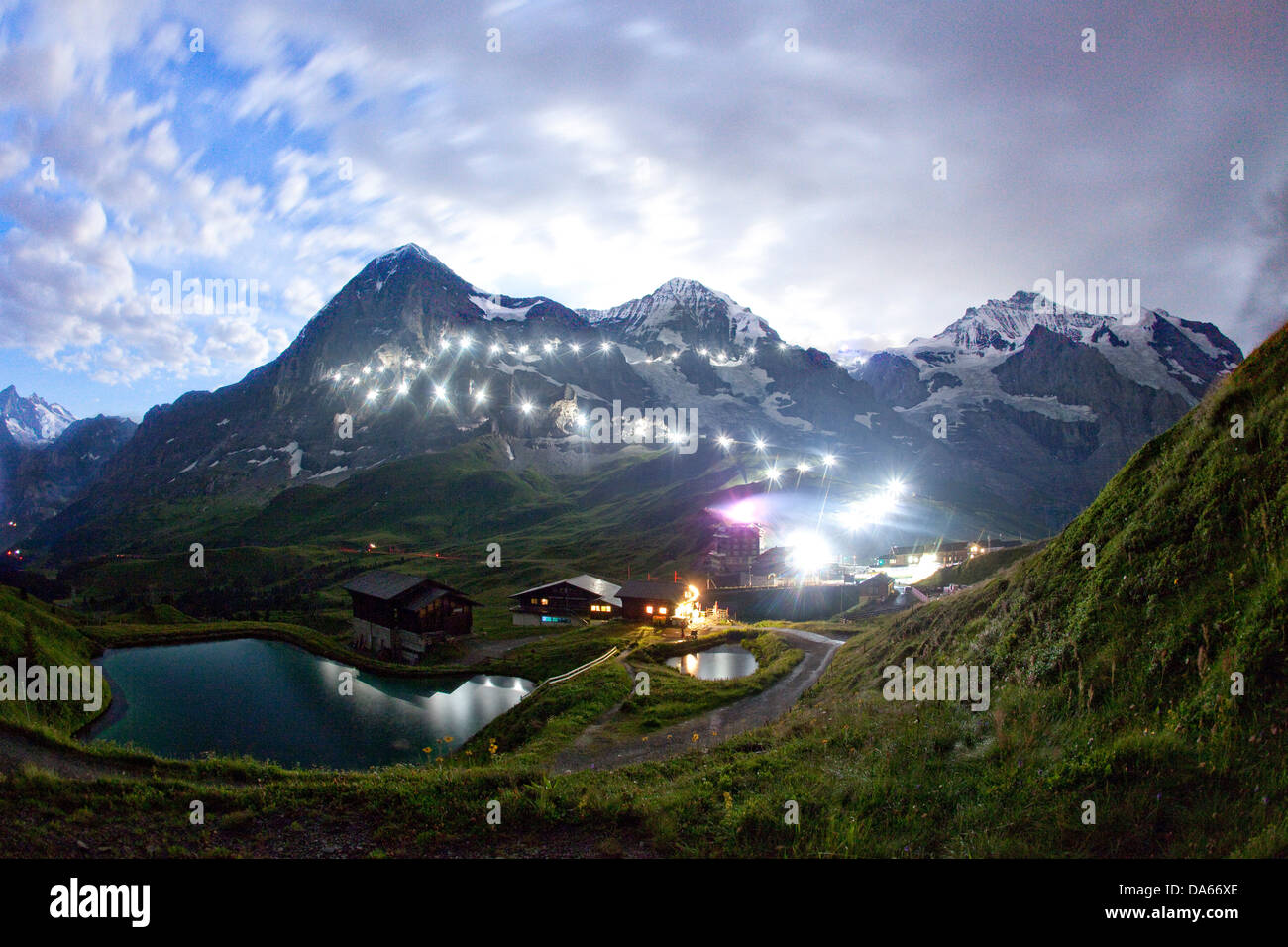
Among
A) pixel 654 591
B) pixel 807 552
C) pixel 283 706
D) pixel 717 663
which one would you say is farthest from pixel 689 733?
pixel 807 552

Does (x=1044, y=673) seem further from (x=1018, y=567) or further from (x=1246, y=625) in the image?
(x=1018, y=567)

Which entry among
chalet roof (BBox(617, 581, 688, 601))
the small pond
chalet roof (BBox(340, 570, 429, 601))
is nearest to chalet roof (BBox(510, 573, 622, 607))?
chalet roof (BBox(617, 581, 688, 601))

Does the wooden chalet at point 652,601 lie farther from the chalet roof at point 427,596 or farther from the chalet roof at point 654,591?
the chalet roof at point 427,596

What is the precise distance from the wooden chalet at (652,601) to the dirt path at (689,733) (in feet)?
106

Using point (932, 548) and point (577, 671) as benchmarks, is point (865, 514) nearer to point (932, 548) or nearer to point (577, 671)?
point (932, 548)

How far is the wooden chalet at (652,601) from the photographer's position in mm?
74250

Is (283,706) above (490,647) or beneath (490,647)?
beneath

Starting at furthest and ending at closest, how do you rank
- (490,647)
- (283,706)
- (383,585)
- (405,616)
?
(383,585) < (490,647) < (405,616) < (283,706)

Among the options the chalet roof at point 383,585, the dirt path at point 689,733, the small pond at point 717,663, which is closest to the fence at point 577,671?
the small pond at point 717,663

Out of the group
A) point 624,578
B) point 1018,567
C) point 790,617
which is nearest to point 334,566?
point 624,578

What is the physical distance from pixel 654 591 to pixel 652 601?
1639 mm

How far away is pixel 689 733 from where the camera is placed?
92.8 feet

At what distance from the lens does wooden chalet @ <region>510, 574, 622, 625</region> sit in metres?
83.4
